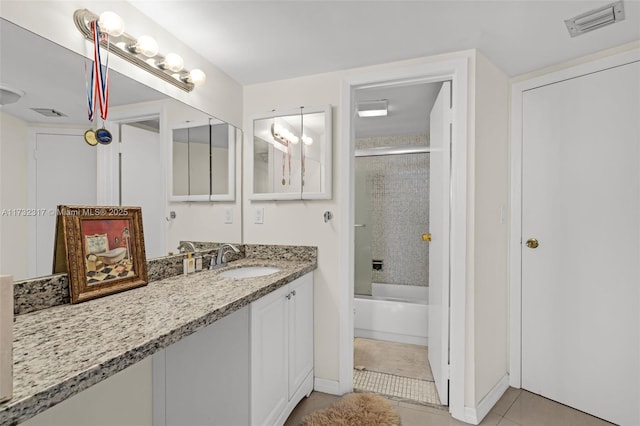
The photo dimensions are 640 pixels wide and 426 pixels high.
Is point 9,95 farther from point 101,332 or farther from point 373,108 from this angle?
point 373,108

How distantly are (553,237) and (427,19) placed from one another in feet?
5.12

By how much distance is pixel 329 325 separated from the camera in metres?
2.15

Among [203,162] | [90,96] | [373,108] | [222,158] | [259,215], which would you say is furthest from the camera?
[373,108]

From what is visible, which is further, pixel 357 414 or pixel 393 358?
pixel 393 358

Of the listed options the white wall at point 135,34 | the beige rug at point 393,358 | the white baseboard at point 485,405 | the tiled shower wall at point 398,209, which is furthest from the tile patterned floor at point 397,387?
the white wall at point 135,34

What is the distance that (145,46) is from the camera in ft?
4.74

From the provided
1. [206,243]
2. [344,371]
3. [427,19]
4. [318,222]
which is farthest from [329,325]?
[427,19]

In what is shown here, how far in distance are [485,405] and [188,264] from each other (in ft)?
6.34

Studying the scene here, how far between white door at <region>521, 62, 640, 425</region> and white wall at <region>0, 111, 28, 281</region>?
2628 millimetres

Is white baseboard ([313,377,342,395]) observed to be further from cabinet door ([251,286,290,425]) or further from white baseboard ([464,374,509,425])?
white baseboard ([464,374,509,425])

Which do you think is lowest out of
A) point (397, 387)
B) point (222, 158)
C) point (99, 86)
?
point (397, 387)

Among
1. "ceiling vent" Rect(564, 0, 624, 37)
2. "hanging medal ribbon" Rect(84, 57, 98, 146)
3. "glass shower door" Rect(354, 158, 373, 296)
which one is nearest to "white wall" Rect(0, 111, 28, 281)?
"hanging medal ribbon" Rect(84, 57, 98, 146)

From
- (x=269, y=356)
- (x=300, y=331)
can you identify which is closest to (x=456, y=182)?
(x=300, y=331)

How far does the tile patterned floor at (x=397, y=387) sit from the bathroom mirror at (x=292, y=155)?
134 cm
